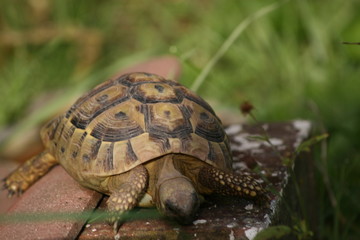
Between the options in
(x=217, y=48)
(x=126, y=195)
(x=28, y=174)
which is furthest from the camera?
(x=217, y=48)

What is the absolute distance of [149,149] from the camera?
6.97ft

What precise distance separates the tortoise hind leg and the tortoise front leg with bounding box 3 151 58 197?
2.86ft

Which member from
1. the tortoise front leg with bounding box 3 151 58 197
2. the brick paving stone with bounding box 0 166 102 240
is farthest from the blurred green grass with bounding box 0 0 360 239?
the brick paving stone with bounding box 0 166 102 240

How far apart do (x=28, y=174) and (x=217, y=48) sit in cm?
269

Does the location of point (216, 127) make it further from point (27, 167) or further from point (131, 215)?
point (27, 167)

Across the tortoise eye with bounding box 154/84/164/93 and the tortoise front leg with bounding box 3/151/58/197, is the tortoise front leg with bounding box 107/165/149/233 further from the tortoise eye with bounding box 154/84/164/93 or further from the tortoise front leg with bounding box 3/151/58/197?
the tortoise front leg with bounding box 3/151/58/197

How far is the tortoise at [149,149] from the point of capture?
6.76ft

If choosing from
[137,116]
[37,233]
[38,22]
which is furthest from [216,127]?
[38,22]

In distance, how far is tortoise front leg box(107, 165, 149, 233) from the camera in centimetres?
204

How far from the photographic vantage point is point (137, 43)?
611 centimetres

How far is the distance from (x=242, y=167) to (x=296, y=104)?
1772 mm

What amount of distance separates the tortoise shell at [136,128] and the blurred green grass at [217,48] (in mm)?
1237

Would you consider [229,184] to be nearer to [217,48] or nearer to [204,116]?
[204,116]

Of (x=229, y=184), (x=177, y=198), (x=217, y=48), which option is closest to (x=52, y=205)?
(x=177, y=198)
